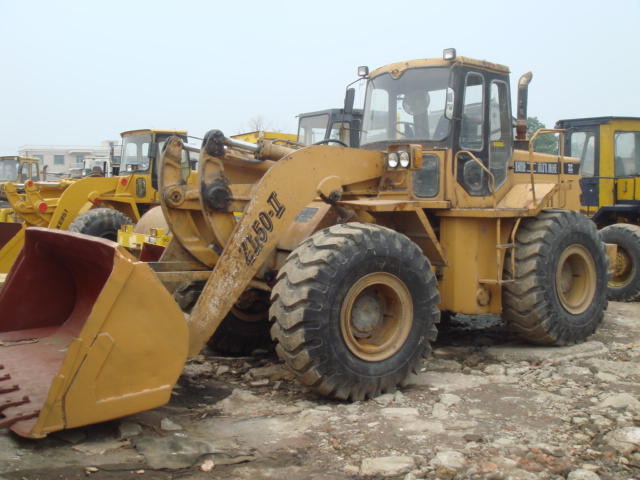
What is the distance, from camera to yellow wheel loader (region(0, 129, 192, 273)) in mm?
11672

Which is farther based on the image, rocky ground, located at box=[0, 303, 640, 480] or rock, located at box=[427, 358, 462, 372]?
rock, located at box=[427, 358, 462, 372]

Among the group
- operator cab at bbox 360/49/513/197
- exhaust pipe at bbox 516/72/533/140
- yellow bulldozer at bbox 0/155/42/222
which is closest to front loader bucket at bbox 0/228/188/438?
operator cab at bbox 360/49/513/197

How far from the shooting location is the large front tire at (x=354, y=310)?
4.51 m

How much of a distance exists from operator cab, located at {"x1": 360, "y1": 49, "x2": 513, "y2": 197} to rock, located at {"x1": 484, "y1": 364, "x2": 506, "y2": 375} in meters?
1.62

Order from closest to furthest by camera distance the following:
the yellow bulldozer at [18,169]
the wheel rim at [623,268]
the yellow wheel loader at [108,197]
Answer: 1. the wheel rim at [623,268]
2. the yellow wheel loader at [108,197]
3. the yellow bulldozer at [18,169]

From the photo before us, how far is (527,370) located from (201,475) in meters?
3.23

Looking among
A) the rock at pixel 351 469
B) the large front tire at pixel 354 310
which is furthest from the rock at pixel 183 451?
the large front tire at pixel 354 310

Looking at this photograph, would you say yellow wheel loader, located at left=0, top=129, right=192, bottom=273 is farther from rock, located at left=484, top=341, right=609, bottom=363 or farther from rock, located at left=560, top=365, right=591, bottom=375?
rock, located at left=560, top=365, right=591, bottom=375

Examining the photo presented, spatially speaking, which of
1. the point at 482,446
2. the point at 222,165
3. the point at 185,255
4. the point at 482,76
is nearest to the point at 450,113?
the point at 482,76

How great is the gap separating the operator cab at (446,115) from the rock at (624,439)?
273cm

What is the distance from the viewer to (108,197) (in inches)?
495

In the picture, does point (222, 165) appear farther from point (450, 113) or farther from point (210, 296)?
point (450, 113)

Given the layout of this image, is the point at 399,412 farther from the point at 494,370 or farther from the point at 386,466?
the point at 494,370

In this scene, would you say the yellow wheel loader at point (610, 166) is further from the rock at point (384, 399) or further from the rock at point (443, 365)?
the rock at point (384, 399)
